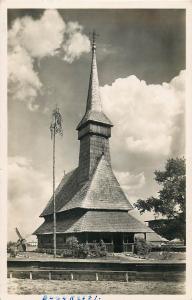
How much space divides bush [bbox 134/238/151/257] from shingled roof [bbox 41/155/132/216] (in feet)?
4.57

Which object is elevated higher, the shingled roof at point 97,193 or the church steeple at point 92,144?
the church steeple at point 92,144

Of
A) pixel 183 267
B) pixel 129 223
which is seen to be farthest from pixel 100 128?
pixel 183 267

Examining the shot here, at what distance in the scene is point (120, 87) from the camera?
37.7 ft

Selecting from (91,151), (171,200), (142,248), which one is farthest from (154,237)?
(171,200)

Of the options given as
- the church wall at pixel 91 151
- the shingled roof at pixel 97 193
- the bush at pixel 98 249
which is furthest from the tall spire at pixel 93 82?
the bush at pixel 98 249

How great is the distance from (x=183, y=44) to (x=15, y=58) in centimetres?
392

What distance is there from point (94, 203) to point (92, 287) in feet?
21.7

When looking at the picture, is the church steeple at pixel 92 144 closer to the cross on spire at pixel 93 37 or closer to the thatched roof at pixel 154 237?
the thatched roof at pixel 154 237

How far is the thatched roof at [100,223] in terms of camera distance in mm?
15336

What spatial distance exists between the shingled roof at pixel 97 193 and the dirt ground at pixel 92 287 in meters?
5.83

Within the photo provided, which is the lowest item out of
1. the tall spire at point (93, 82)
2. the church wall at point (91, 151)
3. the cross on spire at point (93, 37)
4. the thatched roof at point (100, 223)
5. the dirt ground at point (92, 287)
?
the dirt ground at point (92, 287)

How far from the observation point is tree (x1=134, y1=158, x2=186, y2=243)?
11.2 metres
